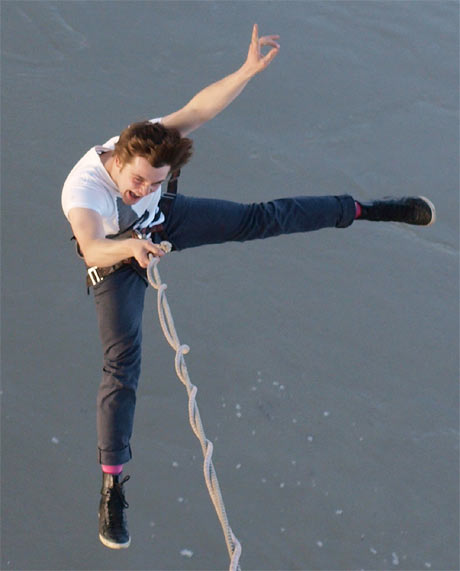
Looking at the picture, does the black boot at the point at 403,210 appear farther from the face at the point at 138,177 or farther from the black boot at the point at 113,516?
the black boot at the point at 113,516

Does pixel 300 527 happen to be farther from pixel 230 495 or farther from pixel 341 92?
pixel 341 92

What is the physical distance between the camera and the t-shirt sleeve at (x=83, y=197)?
7.34ft

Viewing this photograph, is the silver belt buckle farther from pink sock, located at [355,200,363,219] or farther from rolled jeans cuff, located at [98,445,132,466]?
pink sock, located at [355,200,363,219]

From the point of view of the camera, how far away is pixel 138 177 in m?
2.25

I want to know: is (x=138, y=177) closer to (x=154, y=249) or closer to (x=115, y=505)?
(x=154, y=249)

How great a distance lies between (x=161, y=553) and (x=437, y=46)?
3.46 metres

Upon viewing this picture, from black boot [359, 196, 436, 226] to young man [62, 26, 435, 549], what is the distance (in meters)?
0.15

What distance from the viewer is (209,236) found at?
8.79 feet

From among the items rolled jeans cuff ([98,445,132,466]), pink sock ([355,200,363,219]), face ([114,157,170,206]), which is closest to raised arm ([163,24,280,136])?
face ([114,157,170,206])

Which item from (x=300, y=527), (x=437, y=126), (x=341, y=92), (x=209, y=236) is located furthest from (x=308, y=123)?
(x=300, y=527)

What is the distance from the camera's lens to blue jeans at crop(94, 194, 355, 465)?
238 cm

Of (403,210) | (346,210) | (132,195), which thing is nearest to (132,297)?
(132,195)

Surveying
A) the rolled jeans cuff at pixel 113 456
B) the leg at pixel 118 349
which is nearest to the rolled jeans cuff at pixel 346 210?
the leg at pixel 118 349

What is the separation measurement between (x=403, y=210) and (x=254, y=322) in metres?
0.83
